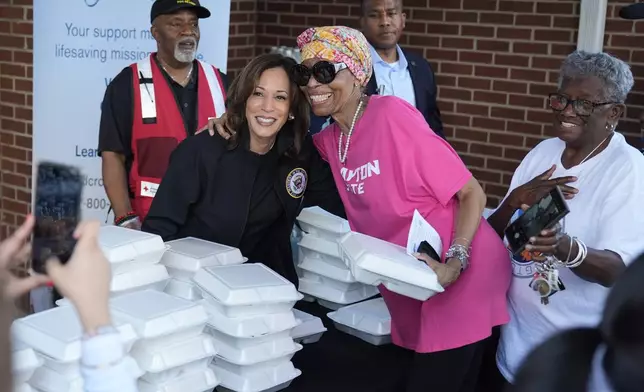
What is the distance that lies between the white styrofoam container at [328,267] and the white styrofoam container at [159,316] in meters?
0.84

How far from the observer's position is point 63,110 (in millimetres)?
4121

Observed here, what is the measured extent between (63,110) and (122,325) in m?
2.56

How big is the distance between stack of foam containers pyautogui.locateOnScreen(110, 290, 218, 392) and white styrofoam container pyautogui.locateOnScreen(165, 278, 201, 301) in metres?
0.18

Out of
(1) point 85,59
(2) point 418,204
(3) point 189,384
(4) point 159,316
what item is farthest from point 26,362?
(1) point 85,59

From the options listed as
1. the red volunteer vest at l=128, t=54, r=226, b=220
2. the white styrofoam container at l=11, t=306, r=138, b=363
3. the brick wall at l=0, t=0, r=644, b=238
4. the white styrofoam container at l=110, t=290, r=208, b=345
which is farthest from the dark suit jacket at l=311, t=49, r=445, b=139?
the white styrofoam container at l=11, t=306, r=138, b=363

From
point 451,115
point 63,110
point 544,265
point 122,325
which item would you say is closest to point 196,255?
point 122,325

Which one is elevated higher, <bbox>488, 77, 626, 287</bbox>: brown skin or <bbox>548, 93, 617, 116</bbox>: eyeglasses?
<bbox>548, 93, 617, 116</bbox>: eyeglasses

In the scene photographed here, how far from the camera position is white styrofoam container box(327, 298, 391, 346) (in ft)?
8.45

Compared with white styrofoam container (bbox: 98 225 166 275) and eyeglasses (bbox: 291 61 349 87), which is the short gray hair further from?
white styrofoam container (bbox: 98 225 166 275)

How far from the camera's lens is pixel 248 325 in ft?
6.88

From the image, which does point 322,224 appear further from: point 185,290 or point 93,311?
point 93,311

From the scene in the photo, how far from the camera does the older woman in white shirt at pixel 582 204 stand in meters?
2.13

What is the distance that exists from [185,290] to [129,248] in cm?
24

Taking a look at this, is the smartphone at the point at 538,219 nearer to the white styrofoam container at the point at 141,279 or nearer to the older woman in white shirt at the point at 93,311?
the white styrofoam container at the point at 141,279
